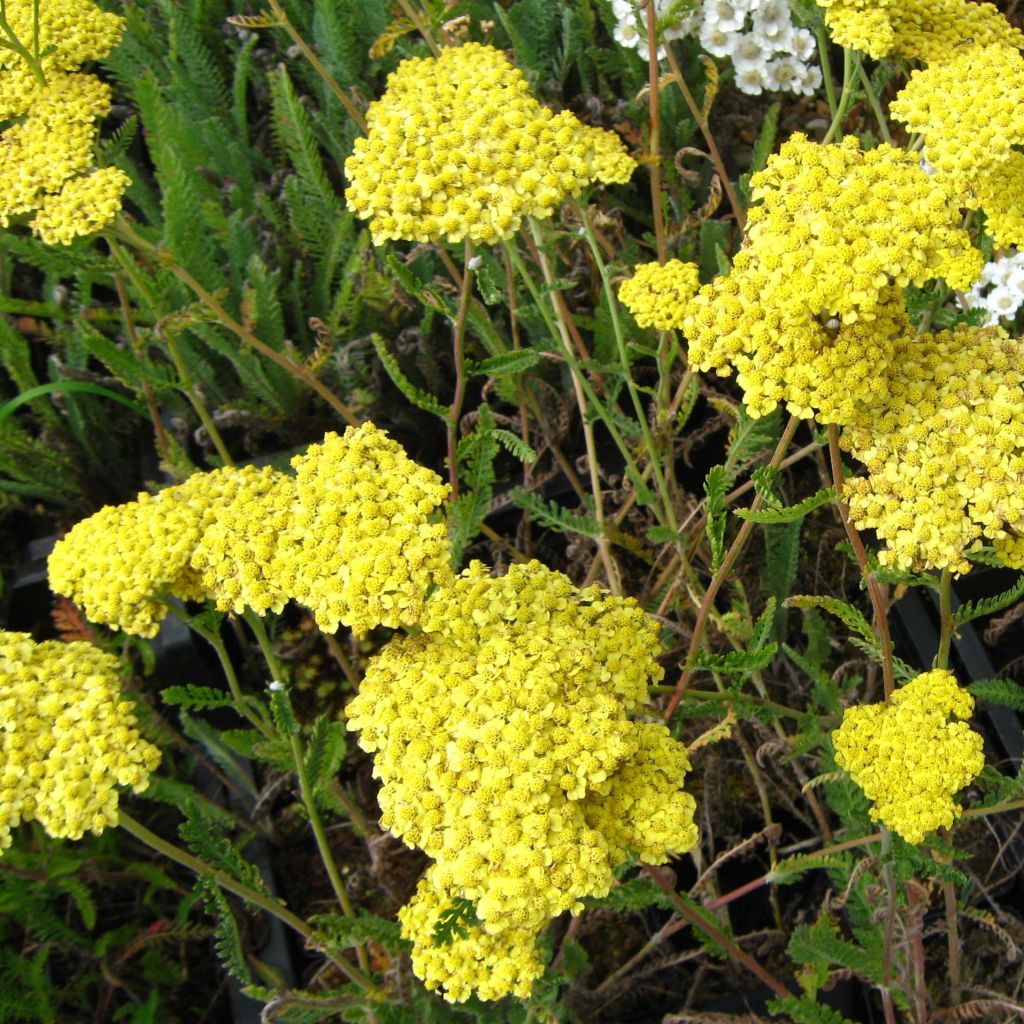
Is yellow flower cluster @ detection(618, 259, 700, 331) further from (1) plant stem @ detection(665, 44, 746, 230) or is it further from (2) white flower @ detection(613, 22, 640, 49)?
(2) white flower @ detection(613, 22, 640, 49)

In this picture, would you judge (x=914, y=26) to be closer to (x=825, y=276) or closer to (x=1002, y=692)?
(x=825, y=276)

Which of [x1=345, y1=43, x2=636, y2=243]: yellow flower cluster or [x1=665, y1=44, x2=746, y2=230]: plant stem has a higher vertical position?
[x1=345, y1=43, x2=636, y2=243]: yellow flower cluster

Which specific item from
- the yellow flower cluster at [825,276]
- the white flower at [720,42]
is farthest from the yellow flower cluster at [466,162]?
the white flower at [720,42]

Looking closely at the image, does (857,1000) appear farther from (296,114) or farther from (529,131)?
→ (296,114)

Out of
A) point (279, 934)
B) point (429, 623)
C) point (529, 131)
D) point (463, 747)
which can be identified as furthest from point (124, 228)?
point (279, 934)

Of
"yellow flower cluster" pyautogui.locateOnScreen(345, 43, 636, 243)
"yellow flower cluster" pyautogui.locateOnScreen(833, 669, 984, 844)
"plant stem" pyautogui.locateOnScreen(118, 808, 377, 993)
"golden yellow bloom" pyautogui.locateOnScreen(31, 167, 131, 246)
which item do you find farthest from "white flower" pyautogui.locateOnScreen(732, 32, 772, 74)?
"plant stem" pyautogui.locateOnScreen(118, 808, 377, 993)

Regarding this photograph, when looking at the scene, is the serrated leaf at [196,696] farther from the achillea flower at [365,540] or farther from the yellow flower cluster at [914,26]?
the yellow flower cluster at [914,26]

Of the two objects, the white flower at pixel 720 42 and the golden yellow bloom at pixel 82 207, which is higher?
the golden yellow bloom at pixel 82 207
